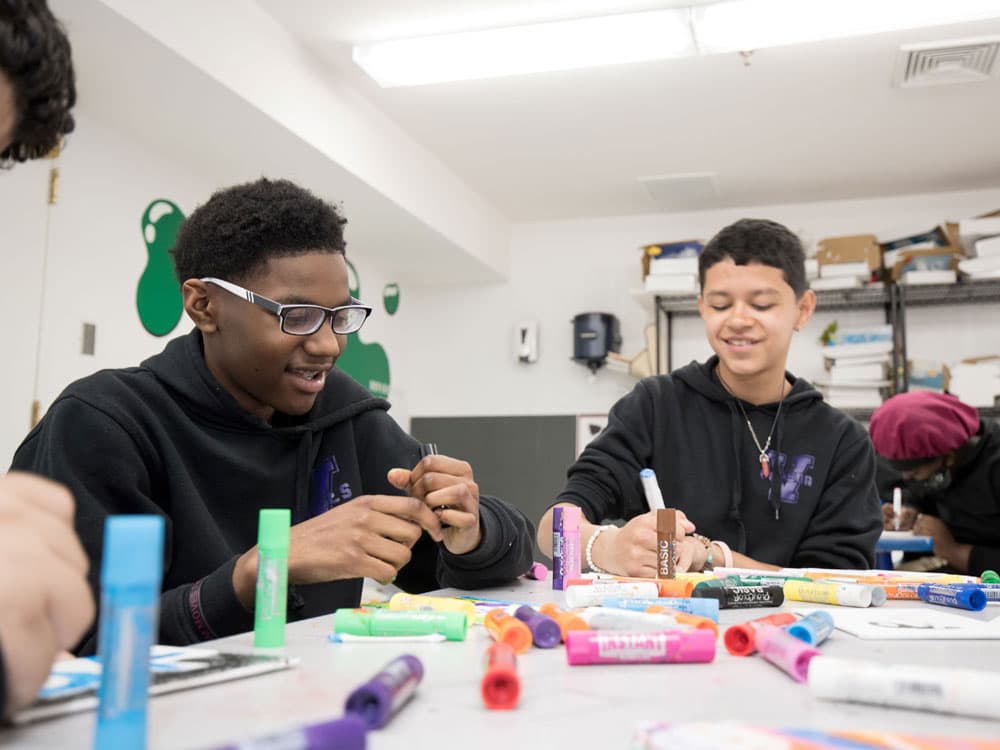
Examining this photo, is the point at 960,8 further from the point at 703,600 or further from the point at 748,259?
the point at 703,600

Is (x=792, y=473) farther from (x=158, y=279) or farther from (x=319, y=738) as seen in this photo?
(x=158, y=279)

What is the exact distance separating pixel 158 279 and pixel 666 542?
299cm

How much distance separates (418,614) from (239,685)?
298 mm

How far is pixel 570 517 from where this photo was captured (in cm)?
152

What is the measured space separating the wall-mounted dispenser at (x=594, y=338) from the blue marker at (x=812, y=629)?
15.2 feet

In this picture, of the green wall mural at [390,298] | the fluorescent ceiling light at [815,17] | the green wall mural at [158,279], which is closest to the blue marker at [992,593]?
the fluorescent ceiling light at [815,17]

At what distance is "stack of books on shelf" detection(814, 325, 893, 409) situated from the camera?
16.4 ft

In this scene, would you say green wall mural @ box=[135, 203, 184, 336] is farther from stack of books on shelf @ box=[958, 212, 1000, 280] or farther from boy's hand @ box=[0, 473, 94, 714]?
stack of books on shelf @ box=[958, 212, 1000, 280]

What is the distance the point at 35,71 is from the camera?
81 cm

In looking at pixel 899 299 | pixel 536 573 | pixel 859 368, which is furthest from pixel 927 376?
pixel 536 573

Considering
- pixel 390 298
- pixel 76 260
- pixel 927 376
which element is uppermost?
pixel 390 298

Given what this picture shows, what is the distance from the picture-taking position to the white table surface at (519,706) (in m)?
0.58

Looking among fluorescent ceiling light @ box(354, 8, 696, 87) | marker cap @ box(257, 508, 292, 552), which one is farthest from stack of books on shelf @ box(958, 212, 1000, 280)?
marker cap @ box(257, 508, 292, 552)

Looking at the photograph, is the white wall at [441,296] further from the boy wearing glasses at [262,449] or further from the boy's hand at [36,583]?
the boy's hand at [36,583]
